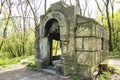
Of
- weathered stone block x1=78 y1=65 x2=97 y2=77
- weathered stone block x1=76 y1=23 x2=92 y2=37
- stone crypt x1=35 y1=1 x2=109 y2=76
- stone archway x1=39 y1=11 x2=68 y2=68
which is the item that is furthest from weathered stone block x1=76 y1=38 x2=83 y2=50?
stone archway x1=39 y1=11 x2=68 y2=68

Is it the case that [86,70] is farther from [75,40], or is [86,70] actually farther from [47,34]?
[47,34]

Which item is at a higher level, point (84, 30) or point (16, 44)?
point (84, 30)

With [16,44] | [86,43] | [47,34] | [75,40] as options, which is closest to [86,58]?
[86,43]

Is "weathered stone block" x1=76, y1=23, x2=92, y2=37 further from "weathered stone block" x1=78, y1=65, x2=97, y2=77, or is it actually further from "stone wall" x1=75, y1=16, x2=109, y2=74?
"weathered stone block" x1=78, y1=65, x2=97, y2=77

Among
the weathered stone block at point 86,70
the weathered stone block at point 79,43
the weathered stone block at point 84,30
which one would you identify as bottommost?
the weathered stone block at point 86,70

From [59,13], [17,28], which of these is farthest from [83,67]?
[17,28]

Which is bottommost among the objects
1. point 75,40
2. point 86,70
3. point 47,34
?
point 86,70

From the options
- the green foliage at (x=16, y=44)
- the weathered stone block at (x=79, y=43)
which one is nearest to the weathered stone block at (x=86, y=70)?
the weathered stone block at (x=79, y=43)

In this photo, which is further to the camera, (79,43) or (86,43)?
(79,43)

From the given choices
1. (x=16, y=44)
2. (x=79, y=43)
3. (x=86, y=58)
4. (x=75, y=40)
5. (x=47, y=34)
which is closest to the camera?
(x=86, y=58)

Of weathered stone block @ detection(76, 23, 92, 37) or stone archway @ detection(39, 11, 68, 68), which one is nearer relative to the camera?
weathered stone block @ detection(76, 23, 92, 37)

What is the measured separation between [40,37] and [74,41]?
2614 mm

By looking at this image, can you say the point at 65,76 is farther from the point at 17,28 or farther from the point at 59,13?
the point at 17,28

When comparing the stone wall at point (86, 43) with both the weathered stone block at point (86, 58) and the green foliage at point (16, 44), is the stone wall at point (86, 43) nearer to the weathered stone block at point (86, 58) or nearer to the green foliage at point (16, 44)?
the weathered stone block at point (86, 58)
